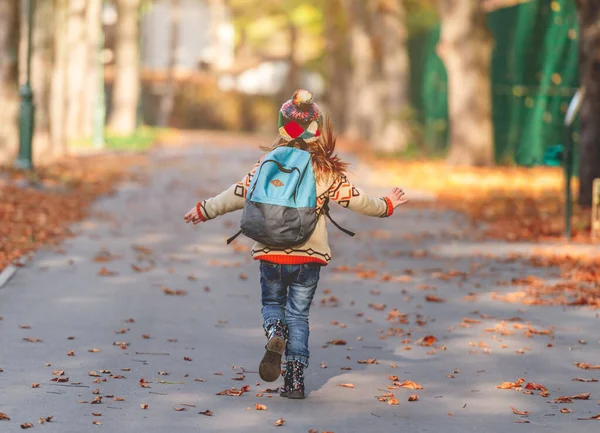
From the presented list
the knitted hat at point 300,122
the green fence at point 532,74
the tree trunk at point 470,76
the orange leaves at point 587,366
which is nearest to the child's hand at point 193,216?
the knitted hat at point 300,122

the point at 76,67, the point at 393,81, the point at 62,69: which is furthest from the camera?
the point at 76,67

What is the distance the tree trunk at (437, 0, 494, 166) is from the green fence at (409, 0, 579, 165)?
2.13ft

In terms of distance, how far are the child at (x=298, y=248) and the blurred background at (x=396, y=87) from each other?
22.9 ft

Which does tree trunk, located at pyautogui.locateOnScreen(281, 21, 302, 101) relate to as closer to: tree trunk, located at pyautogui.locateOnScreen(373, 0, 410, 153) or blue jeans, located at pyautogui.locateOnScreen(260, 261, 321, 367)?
tree trunk, located at pyautogui.locateOnScreen(373, 0, 410, 153)

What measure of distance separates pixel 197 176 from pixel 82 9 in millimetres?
11247

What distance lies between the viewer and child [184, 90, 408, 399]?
7152 mm

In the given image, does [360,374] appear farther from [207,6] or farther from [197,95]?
[207,6]

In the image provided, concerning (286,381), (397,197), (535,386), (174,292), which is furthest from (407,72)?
(286,381)

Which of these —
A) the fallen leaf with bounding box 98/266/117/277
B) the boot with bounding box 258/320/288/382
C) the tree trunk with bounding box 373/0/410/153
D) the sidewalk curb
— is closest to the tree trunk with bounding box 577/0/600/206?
the fallen leaf with bounding box 98/266/117/277

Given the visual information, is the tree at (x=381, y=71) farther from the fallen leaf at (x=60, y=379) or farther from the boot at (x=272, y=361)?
the boot at (x=272, y=361)

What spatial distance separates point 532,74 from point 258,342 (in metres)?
18.3

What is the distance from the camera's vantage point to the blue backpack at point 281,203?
697 centimetres

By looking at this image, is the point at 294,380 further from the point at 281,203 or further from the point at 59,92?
the point at 59,92

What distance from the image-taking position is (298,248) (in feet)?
23.5
